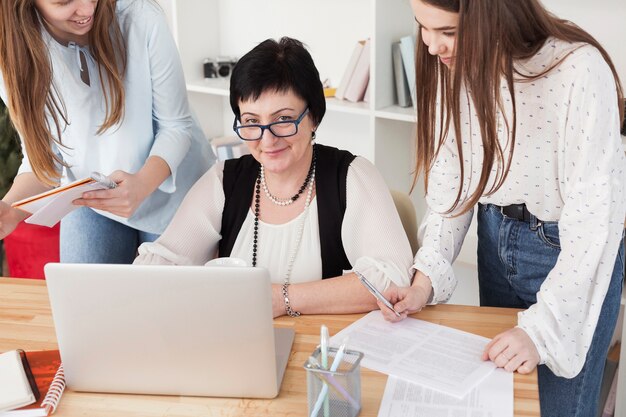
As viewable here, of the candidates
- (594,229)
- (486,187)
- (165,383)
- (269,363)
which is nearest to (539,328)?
(594,229)

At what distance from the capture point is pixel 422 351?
5.31 feet

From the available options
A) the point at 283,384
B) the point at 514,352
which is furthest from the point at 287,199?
the point at 514,352

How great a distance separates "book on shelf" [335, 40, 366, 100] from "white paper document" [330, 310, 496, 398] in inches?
65.8

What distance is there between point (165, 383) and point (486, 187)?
2.67 ft

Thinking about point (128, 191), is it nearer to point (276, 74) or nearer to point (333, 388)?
point (276, 74)

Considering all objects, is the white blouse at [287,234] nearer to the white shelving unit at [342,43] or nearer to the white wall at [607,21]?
the white shelving unit at [342,43]

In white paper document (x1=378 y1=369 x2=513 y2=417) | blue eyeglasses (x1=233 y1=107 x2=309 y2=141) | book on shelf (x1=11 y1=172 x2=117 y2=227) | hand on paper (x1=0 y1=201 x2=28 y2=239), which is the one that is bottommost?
white paper document (x1=378 y1=369 x2=513 y2=417)

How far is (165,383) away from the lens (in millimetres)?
1502

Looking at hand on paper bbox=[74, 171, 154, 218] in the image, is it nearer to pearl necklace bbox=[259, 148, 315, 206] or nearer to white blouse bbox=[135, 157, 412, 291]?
white blouse bbox=[135, 157, 412, 291]

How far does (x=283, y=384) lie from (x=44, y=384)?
465 millimetres

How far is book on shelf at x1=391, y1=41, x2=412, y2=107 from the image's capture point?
310 cm

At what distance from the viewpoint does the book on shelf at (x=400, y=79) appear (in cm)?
310

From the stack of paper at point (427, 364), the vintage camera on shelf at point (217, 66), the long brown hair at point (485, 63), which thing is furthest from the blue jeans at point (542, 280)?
the vintage camera on shelf at point (217, 66)

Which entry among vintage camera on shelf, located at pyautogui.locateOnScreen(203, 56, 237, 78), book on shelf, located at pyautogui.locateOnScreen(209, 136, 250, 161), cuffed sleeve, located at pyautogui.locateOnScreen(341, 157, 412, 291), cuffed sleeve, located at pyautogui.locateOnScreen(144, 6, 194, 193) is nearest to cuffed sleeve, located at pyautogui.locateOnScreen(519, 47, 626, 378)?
cuffed sleeve, located at pyautogui.locateOnScreen(341, 157, 412, 291)
